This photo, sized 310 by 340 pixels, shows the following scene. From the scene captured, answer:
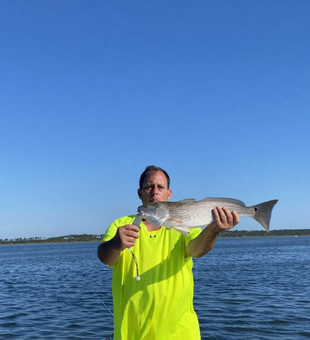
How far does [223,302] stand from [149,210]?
584 inches

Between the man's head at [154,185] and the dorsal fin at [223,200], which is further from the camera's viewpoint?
the man's head at [154,185]

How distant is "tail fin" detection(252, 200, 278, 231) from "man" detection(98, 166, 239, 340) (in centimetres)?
39

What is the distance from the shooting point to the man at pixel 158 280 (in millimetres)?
3828

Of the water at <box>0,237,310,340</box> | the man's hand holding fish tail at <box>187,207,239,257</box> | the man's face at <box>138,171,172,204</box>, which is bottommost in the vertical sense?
the water at <box>0,237,310,340</box>

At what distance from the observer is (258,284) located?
2295cm

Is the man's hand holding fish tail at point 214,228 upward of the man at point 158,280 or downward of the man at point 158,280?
upward

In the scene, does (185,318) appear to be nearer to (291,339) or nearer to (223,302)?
(291,339)

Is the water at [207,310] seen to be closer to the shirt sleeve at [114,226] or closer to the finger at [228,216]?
the shirt sleeve at [114,226]

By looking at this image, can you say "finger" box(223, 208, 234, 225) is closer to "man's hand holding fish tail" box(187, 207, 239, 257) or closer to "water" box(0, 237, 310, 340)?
"man's hand holding fish tail" box(187, 207, 239, 257)

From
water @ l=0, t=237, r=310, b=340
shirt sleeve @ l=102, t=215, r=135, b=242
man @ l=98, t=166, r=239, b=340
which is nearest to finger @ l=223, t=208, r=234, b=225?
man @ l=98, t=166, r=239, b=340

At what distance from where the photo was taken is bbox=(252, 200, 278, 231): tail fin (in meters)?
4.19

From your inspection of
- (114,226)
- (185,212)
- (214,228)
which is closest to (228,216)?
(214,228)

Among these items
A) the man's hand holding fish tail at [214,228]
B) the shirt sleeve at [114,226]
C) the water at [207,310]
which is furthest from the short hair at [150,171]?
the water at [207,310]

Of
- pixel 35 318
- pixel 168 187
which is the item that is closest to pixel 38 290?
pixel 35 318
